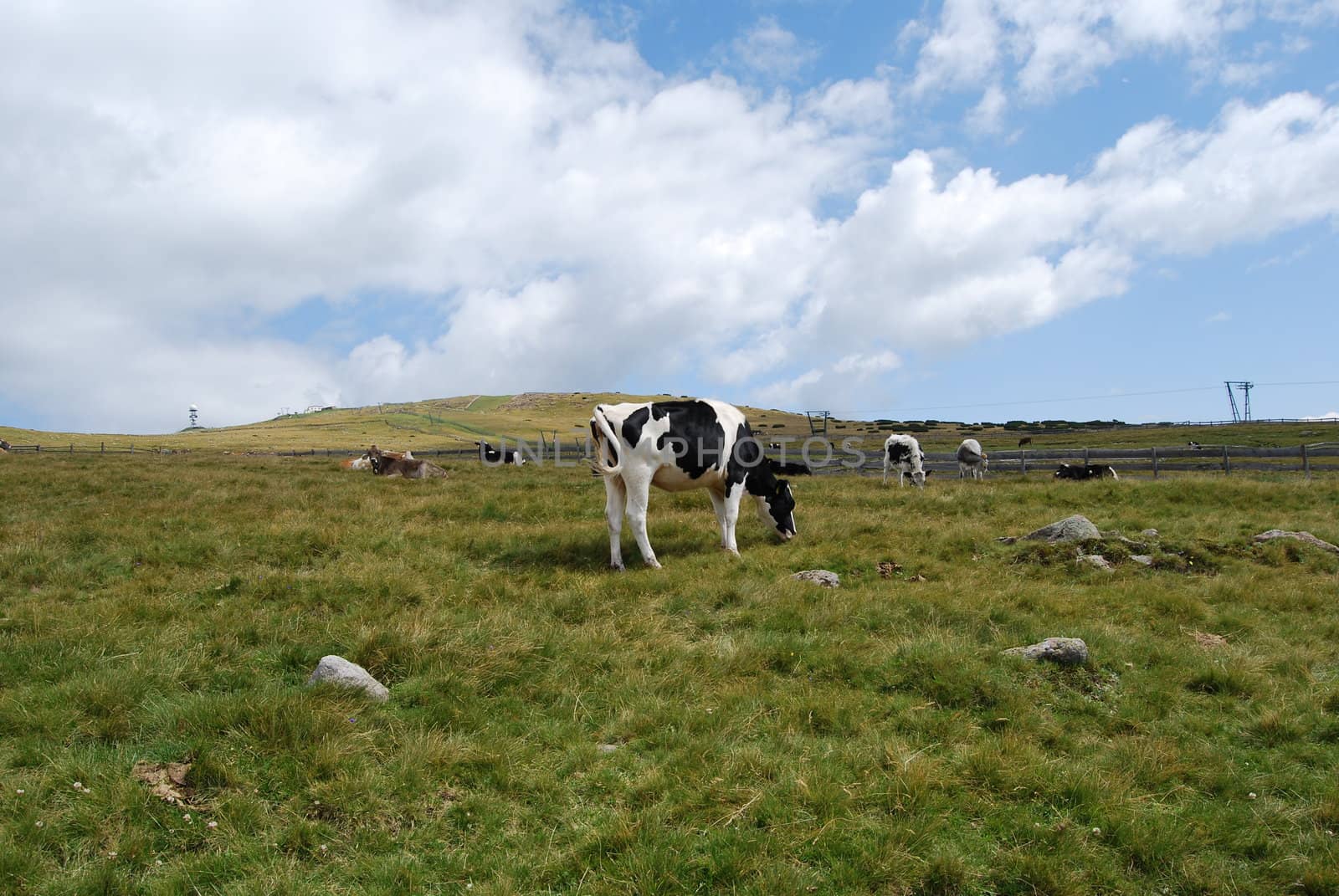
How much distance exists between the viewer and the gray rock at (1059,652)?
6332mm

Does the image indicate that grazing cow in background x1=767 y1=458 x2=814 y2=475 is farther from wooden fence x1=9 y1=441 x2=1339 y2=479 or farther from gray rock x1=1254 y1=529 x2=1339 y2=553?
wooden fence x1=9 y1=441 x2=1339 y2=479

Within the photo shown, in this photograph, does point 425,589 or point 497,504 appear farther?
point 497,504

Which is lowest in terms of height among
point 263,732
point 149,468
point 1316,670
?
point 1316,670

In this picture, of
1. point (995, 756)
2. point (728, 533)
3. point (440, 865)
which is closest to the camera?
point (440, 865)

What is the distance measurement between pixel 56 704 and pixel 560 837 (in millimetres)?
3863

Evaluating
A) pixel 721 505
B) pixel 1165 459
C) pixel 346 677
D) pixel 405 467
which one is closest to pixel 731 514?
pixel 721 505

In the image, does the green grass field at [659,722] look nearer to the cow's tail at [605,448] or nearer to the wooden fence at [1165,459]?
the cow's tail at [605,448]

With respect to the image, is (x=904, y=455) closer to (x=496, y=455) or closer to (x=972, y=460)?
(x=972, y=460)

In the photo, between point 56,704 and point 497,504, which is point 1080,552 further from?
point 56,704

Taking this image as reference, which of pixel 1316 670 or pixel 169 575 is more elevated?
pixel 169 575

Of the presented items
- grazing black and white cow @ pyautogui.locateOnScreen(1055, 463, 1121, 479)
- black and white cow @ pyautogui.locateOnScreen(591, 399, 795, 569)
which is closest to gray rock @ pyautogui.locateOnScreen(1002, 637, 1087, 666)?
black and white cow @ pyautogui.locateOnScreen(591, 399, 795, 569)

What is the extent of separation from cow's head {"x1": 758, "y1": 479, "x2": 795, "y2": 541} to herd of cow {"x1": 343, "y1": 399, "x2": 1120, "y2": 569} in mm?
14

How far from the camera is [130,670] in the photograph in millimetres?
5613

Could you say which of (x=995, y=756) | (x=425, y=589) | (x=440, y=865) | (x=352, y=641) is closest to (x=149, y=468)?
(x=425, y=589)
